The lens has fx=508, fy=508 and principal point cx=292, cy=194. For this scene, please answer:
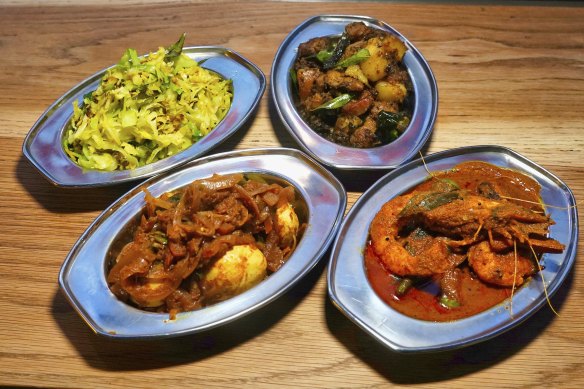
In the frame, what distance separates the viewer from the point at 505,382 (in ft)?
8.54

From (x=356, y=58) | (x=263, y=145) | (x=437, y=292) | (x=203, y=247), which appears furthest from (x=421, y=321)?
(x=356, y=58)

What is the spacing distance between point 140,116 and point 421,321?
2238 millimetres

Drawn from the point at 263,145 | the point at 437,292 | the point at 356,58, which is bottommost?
the point at 437,292

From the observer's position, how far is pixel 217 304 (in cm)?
259

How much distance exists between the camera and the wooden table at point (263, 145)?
2.66 metres

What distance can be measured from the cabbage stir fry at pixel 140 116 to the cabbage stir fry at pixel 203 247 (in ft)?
2.11

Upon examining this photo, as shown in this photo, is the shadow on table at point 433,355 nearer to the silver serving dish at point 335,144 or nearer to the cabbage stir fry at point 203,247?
the cabbage stir fry at point 203,247

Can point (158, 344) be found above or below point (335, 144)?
below

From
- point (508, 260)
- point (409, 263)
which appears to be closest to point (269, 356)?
point (409, 263)

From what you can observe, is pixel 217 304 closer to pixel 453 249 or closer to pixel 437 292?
pixel 437 292

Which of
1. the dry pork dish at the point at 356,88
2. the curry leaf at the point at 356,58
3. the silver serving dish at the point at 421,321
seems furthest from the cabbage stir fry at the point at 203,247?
the curry leaf at the point at 356,58

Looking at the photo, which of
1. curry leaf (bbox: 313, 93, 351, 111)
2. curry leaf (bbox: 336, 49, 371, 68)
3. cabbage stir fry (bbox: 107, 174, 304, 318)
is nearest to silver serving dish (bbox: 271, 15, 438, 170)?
curry leaf (bbox: 313, 93, 351, 111)

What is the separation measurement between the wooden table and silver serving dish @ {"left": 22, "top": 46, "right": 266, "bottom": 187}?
0.24 m

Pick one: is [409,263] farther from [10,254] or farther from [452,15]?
[452,15]
